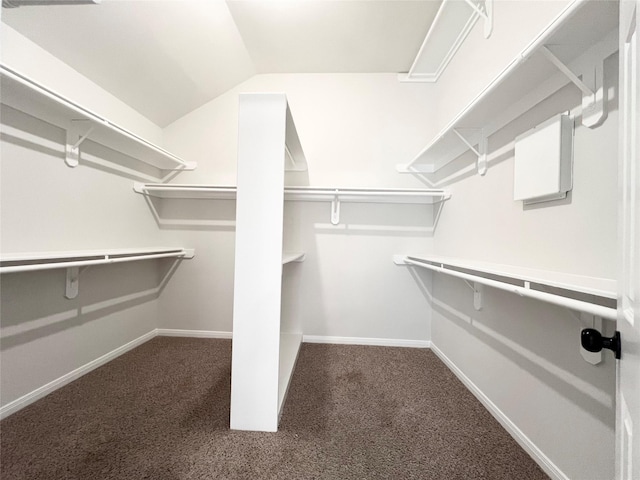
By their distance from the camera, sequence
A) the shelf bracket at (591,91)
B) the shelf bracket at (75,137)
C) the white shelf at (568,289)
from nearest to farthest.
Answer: the white shelf at (568,289) → the shelf bracket at (591,91) → the shelf bracket at (75,137)

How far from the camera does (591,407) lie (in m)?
0.81

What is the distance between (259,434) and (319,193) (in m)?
1.54

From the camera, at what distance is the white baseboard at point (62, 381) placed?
4.03 ft

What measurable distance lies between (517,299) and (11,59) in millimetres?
2689

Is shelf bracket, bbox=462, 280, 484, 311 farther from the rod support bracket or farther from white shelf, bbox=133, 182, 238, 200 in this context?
white shelf, bbox=133, 182, 238, 200

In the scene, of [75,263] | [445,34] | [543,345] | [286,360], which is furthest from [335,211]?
[75,263]

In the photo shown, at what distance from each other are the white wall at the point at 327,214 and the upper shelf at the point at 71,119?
0.49 metres

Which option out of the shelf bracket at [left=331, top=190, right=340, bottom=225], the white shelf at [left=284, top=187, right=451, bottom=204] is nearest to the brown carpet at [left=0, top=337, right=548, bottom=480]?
the shelf bracket at [left=331, top=190, right=340, bottom=225]

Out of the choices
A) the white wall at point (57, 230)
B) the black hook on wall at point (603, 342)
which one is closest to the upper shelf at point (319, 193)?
the white wall at point (57, 230)

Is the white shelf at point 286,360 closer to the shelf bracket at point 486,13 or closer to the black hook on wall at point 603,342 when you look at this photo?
the black hook on wall at point 603,342

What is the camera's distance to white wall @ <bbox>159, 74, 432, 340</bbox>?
2.17 metres

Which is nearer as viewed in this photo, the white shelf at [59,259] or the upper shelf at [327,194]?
the white shelf at [59,259]

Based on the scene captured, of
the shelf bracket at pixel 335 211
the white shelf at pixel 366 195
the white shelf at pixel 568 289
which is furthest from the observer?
the shelf bracket at pixel 335 211

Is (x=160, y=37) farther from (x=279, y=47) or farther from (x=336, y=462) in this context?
(x=336, y=462)
